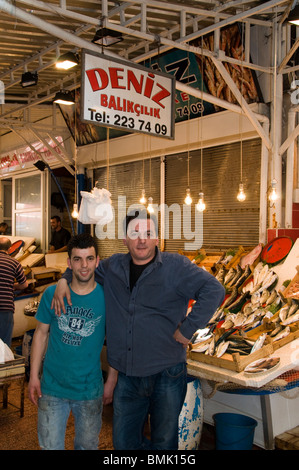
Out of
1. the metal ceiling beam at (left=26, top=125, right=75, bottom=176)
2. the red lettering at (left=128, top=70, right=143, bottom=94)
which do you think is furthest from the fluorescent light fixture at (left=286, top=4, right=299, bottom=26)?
the metal ceiling beam at (left=26, top=125, right=75, bottom=176)

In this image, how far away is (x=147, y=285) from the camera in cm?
341

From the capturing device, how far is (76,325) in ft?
10.8

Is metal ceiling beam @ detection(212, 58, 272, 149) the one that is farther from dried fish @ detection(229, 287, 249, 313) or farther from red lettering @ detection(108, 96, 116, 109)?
dried fish @ detection(229, 287, 249, 313)

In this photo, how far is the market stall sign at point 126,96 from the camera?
5.15m

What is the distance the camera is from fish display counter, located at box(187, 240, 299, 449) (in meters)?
4.01

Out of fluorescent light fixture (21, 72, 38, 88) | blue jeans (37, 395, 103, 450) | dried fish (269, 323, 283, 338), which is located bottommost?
blue jeans (37, 395, 103, 450)

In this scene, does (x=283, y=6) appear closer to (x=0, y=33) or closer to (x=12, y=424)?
(x=0, y=33)

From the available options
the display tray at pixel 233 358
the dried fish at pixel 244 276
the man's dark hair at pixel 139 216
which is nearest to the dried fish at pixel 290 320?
the display tray at pixel 233 358

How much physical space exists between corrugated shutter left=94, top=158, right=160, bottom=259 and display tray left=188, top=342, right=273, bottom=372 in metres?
6.65

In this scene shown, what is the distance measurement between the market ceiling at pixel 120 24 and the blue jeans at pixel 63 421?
3899mm

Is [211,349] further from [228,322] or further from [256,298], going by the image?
[256,298]

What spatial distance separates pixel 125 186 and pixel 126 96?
6.53m

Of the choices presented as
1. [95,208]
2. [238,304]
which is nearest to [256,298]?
[238,304]
